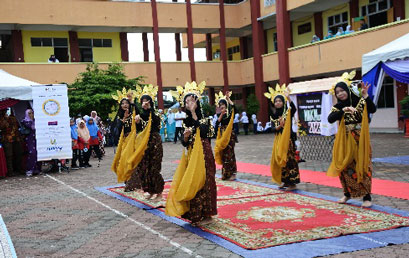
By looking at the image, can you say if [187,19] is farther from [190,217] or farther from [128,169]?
[190,217]

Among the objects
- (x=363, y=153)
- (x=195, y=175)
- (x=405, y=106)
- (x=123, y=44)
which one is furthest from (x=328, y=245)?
(x=123, y=44)

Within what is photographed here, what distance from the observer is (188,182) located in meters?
5.39

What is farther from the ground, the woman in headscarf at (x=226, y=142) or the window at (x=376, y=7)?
the window at (x=376, y=7)

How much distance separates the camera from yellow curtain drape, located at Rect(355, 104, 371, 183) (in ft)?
19.3

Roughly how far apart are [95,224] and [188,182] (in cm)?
157

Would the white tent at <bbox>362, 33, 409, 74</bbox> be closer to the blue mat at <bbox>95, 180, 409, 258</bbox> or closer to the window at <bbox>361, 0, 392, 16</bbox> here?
the blue mat at <bbox>95, 180, 409, 258</bbox>

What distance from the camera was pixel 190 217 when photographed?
18.0ft

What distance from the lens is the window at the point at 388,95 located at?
19062 millimetres

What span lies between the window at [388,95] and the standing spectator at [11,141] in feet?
49.3

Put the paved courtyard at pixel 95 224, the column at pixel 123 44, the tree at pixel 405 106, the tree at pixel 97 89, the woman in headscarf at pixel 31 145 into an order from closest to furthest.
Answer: the paved courtyard at pixel 95 224
the woman in headscarf at pixel 31 145
the tree at pixel 405 106
the tree at pixel 97 89
the column at pixel 123 44

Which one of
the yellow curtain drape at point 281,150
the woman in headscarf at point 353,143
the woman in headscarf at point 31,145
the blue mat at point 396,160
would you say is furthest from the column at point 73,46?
the woman in headscarf at point 353,143

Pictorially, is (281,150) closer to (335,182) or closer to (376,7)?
(335,182)

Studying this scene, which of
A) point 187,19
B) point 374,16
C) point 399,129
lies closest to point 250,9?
point 187,19

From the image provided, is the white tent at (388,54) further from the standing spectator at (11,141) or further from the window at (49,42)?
the window at (49,42)
